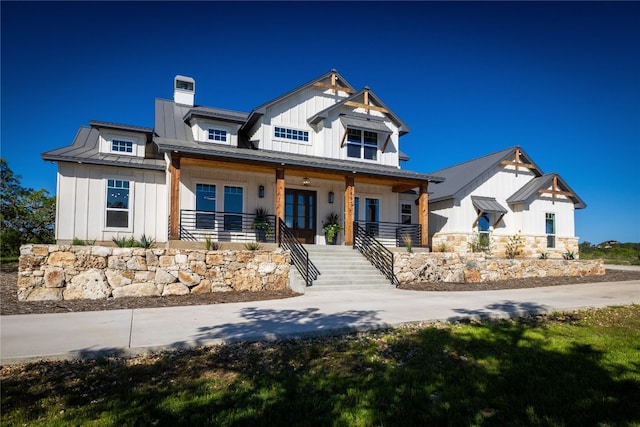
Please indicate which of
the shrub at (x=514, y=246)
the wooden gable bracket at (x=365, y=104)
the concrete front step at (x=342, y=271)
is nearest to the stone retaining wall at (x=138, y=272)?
the concrete front step at (x=342, y=271)

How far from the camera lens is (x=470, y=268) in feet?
48.6

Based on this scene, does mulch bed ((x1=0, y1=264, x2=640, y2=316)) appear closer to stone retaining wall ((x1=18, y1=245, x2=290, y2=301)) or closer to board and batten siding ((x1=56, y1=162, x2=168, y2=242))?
stone retaining wall ((x1=18, y1=245, x2=290, y2=301))

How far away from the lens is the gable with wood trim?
19.0 m

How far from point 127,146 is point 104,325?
33.7 ft

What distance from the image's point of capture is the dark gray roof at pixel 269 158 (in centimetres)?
1246

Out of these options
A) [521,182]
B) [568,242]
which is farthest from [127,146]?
[568,242]

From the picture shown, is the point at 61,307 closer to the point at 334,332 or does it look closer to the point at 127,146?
the point at 334,332

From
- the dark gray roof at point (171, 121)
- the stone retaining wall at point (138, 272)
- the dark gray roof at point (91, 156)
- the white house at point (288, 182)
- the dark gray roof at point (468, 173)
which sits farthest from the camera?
the dark gray roof at point (468, 173)

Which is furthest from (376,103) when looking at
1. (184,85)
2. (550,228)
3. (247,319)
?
(247,319)

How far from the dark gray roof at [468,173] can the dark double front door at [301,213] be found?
7.09m

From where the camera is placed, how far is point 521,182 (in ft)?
67.9

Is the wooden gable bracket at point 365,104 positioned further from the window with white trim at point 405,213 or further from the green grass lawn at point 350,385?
the green grass lawn at point 350,385

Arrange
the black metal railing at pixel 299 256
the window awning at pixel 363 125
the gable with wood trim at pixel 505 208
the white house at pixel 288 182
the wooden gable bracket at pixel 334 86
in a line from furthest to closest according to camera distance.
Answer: the gable with wood trim at pixel 505 208 < the wooden gable bracket at pixel 334 86 < the window awning at pixel 363 125 < the white house at pixel 288 182 < the black metal railing at pixel 299 256

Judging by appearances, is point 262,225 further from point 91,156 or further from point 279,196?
point 91,156
